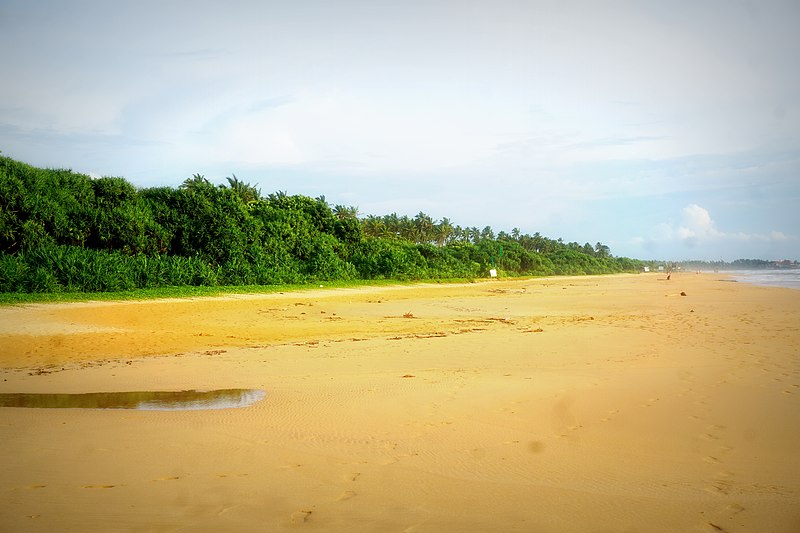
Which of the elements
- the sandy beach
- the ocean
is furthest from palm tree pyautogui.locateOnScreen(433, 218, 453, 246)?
the sandy beach

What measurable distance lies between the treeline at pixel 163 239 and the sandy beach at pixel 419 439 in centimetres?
1248

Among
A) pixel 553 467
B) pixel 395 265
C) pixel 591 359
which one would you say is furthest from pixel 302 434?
pixel 395 265

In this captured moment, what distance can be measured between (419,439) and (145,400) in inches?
148

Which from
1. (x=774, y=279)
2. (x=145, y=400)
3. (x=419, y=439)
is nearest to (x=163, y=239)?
(x=145, y=400)

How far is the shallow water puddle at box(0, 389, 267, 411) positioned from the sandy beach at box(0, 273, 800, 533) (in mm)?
291

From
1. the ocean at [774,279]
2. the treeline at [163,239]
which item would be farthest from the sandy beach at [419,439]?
the ocean at [774,279]

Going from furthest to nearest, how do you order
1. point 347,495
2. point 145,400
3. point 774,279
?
1. point 774,279
2. point 145,400
3. point 347,495

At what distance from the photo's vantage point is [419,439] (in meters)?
4.83

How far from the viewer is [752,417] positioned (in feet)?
17.8

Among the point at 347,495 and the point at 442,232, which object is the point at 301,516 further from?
the point at 442,232

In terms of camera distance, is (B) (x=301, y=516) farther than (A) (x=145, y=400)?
No

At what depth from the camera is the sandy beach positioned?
11.0 ft

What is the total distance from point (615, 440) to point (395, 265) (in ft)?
121

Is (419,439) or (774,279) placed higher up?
(774,279)
